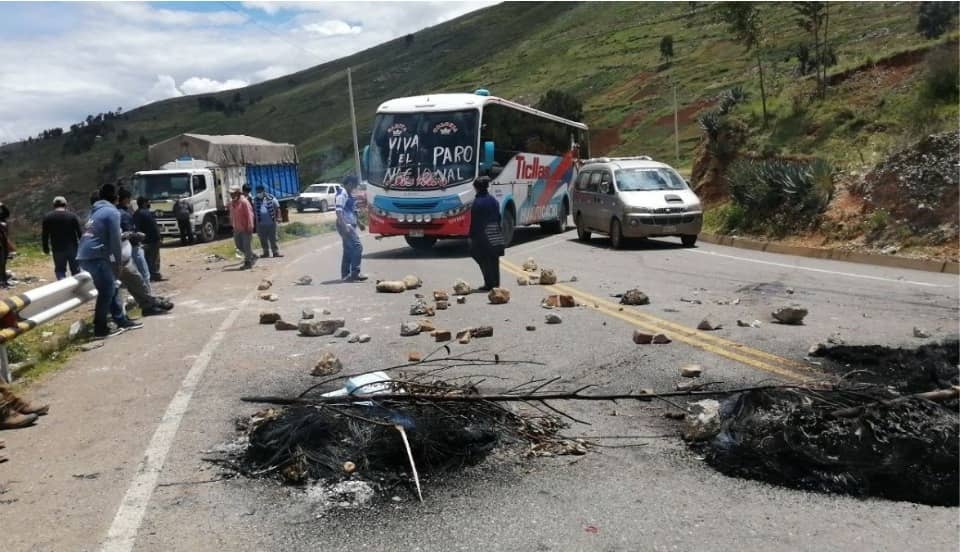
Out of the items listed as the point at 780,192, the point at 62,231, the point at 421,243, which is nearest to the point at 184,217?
the point at 421,243

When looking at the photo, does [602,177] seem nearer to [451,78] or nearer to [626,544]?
[626,544]

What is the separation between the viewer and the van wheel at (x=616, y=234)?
17.5 m

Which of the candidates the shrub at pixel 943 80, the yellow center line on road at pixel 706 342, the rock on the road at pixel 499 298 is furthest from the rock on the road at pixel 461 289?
the shrub at pixel 943 80

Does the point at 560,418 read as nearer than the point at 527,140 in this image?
Yes

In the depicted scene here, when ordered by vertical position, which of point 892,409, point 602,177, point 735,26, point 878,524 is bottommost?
point 878,524

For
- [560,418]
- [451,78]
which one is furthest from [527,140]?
[451,78]

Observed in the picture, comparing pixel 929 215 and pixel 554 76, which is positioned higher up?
pixel 554 76

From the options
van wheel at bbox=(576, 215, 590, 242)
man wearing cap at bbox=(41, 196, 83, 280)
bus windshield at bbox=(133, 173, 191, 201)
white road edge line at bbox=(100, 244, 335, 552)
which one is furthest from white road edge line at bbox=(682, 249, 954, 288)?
bus windshield at bbox=(133, 173, 191, 201)

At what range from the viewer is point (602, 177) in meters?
18.6

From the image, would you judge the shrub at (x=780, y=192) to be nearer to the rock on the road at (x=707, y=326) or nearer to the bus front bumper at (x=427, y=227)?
the bus front bumper at (x=427, y=227)

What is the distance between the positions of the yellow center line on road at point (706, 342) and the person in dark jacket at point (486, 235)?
1.46 meters

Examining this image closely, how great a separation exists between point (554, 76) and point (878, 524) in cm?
8638

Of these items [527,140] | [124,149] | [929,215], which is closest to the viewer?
[929,215]

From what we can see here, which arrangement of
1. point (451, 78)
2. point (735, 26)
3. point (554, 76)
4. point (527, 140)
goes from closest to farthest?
point (527, 140), point (735, 26), point (554, 76), point (451, 78)
